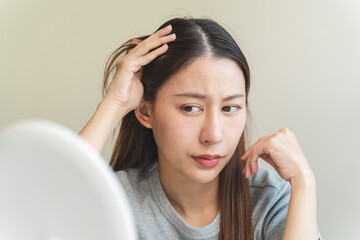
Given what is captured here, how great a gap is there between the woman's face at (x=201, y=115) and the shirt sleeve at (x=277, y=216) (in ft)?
0.74

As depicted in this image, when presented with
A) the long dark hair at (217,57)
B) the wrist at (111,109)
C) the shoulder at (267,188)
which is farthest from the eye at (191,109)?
the shoulder at (267,188)

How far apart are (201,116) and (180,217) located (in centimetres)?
32

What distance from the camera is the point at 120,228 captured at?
20.6 inches

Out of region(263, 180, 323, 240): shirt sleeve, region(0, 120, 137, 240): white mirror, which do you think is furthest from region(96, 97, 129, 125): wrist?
region(0, 120, 137, 240): white mirror

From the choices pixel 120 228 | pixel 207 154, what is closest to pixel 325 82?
pixel 207 154

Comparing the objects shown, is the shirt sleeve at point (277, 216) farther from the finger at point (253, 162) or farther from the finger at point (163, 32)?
the finger at point (163, 32)

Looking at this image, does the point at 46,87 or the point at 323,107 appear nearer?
the point at 323,107

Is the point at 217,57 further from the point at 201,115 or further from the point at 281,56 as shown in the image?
the point at 281,56

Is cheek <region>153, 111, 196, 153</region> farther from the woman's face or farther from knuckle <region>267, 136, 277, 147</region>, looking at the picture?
knuckle <region>267, 136, 277, 147</region>

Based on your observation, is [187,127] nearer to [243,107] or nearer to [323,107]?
[243,107]

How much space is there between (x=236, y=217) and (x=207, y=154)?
263 mm

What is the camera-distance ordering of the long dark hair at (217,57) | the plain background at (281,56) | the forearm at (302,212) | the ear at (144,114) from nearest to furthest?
the forearm at (302,212) < the long dark hair at (217,57) < the ear at (144,114) < the plain background at (281,56)

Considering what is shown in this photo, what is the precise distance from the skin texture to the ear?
7 cm

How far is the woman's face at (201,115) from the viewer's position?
45.5 inches
